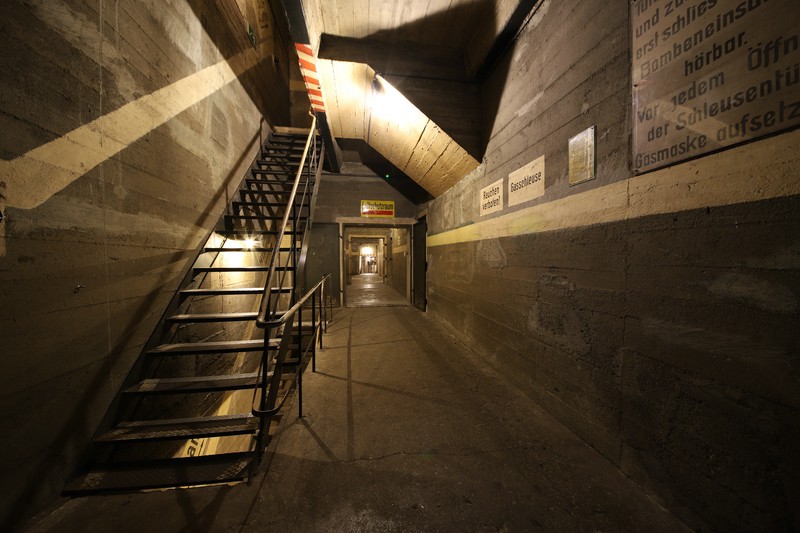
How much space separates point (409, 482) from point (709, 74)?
2.89 m

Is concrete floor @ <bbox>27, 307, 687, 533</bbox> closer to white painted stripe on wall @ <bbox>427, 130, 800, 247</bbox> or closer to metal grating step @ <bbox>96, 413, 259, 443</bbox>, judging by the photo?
metal grating step @ <bbox>96, 413, 259, 443</bbox>

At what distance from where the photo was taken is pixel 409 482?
1771 millimetres

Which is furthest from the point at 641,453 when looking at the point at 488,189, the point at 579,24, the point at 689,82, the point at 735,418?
the point at 579,24

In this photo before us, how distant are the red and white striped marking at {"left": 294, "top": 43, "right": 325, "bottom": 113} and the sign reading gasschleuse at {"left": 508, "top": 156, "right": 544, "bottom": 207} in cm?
310

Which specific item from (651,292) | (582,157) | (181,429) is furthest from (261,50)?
(651,292)

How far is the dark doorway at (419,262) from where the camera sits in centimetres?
668

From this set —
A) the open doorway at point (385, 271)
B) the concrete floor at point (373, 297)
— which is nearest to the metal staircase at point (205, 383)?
the concrete floor at point (373, 297)

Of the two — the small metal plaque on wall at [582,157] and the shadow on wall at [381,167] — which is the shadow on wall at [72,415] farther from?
the shadow on wall at [381,167]

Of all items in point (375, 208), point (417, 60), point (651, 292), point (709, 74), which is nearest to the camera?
point (709, 74)

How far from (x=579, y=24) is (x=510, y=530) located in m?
3.60

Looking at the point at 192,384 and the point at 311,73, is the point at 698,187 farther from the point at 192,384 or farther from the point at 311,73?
the point at 311,73

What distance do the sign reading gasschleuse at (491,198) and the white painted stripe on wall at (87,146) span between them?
366 centimetres

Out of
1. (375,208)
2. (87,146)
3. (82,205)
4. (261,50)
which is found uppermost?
(261,50)

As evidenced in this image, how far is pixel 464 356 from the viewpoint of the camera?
153 inches
